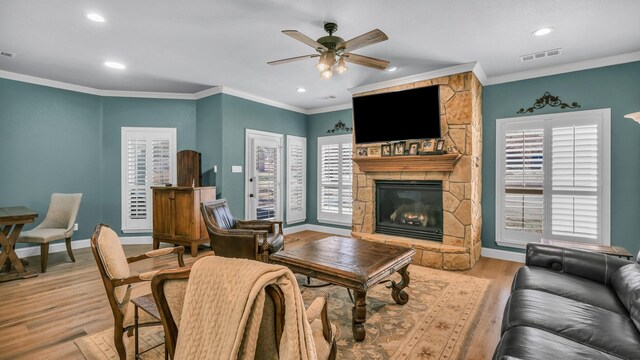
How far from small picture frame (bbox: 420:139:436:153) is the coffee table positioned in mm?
1871

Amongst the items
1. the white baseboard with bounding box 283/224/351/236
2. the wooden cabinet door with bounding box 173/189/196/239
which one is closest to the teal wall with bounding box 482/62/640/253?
the white baseboard with bounding box 283/224/351/236

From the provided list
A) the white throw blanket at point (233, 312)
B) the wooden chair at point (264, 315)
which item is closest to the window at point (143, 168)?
the wooden chair at point (264, 315)

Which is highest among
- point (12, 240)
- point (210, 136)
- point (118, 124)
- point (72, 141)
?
point (118, 124)

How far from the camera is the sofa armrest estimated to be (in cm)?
226

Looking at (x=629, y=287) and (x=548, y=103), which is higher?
(x=548, y=103)

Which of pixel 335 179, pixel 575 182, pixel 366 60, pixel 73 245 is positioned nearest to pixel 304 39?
pixel 366 60

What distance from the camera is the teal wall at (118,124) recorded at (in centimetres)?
519

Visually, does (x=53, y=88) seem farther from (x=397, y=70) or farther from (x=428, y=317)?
(x=428, y=317)

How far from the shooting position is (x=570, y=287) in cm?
209

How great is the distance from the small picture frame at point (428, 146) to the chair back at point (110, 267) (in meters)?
3.86

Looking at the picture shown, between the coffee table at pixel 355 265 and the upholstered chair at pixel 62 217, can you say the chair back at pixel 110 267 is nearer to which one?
the coffee table at pixel 355 265

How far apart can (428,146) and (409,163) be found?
1.18 feet

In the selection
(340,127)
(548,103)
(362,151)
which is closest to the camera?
(548,103)

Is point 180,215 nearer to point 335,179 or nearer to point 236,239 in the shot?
point 236,239
